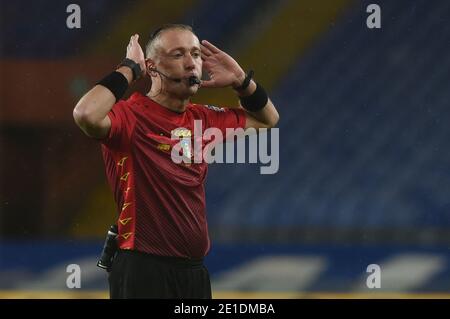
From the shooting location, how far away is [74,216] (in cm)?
379

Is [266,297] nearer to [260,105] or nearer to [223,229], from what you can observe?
[223,229]

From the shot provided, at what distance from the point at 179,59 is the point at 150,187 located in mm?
357

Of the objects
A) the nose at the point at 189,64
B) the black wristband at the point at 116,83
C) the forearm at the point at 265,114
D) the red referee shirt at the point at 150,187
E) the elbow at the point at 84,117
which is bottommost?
the red referee shirt at the point at 150,187

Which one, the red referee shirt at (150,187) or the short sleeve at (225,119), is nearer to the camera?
the red referee shirt at (150,187)

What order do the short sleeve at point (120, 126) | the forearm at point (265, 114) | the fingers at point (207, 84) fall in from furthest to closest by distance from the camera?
1. the forearm at point (265, 114)
2. the fingers at point (207, 84)
3. the short sleeve at point (120, 126)

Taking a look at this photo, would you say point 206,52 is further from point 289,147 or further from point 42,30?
point 42,30

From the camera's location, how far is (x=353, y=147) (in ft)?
12.5

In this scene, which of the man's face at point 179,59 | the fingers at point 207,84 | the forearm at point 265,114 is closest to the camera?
the man's face at point 179,59

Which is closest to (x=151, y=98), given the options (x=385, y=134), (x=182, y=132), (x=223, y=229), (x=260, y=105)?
(x=182, y=132)

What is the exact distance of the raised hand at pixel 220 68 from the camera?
2365 millimetres

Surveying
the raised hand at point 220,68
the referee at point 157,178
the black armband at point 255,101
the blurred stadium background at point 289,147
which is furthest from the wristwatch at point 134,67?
the blurred stadium background at point 289,147

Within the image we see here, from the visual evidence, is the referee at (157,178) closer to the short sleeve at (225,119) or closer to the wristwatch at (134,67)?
the wristwatch at (134,67)

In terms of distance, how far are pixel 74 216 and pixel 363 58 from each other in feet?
4.98

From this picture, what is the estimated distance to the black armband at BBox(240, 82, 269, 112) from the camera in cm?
241
